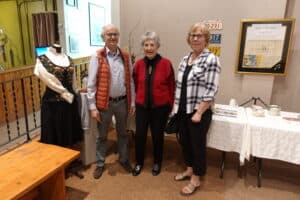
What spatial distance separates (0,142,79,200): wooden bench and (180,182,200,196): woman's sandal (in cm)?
102

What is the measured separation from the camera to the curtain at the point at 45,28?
4.88m

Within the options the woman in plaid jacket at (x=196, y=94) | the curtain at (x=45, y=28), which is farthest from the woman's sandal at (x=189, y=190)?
the curtain at (x=45, y=28)

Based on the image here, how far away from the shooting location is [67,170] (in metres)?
2.55

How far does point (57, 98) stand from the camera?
2.17 meters

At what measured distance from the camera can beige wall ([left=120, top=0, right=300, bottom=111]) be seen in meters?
2.71

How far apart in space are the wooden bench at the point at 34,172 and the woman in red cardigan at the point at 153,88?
2.40ft

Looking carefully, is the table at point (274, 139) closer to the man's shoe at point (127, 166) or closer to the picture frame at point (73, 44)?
the man's shoe at point (127, 166)

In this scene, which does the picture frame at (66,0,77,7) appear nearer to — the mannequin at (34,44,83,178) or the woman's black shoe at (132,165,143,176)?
the mannequin at (34,44,83,178)

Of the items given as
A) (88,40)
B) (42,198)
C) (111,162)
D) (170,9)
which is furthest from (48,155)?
Result: (88,40)

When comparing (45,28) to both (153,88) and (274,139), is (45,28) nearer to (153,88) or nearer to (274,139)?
(153,88)

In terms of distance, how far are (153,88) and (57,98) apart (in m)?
0.86

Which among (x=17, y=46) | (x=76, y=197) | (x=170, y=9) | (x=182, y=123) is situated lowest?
(x=76, y=197)

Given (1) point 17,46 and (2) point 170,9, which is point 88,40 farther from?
(2) point 170,9

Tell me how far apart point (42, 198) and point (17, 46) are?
513 centimetres
